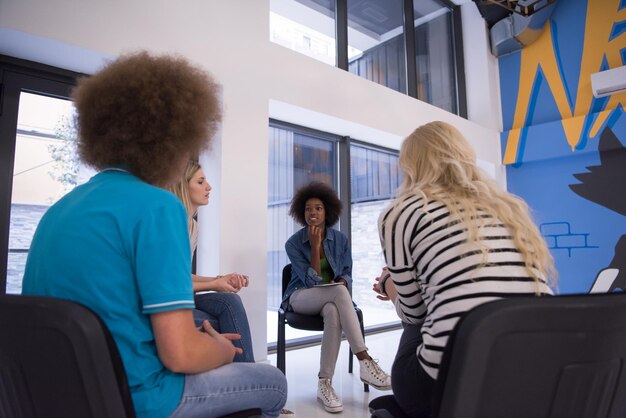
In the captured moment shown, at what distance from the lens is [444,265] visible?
0.95 meters

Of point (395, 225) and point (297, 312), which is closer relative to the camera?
point (395, 225)

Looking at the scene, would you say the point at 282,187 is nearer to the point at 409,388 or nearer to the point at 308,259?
the point at 308,259

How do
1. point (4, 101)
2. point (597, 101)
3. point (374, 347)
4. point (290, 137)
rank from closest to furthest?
point (4, 101)
point (374, 347)
point (290, 137)
point (597, 101)

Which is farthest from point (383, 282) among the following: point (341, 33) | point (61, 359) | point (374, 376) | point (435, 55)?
point (435, 55)

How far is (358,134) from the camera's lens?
401 centimetres

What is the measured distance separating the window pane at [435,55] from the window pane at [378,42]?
1.19ft

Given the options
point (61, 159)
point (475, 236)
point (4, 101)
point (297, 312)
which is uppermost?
point (4, 101)

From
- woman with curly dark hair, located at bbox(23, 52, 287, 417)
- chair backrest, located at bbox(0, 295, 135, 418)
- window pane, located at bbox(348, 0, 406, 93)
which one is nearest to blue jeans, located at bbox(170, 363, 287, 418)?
woman with curly dark hair, located at bbox(23, 52, 287, 417)

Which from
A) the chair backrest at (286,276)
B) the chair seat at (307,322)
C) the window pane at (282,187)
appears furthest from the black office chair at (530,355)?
the window pane at (282,187)

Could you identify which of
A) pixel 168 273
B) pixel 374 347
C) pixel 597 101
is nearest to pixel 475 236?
pixel 168 273

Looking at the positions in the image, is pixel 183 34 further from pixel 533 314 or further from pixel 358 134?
pixel 533 314

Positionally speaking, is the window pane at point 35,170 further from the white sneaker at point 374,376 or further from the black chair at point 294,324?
the white sneaker at point 374,376

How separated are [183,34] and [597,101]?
451cm

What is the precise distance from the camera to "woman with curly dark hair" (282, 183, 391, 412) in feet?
7.27
